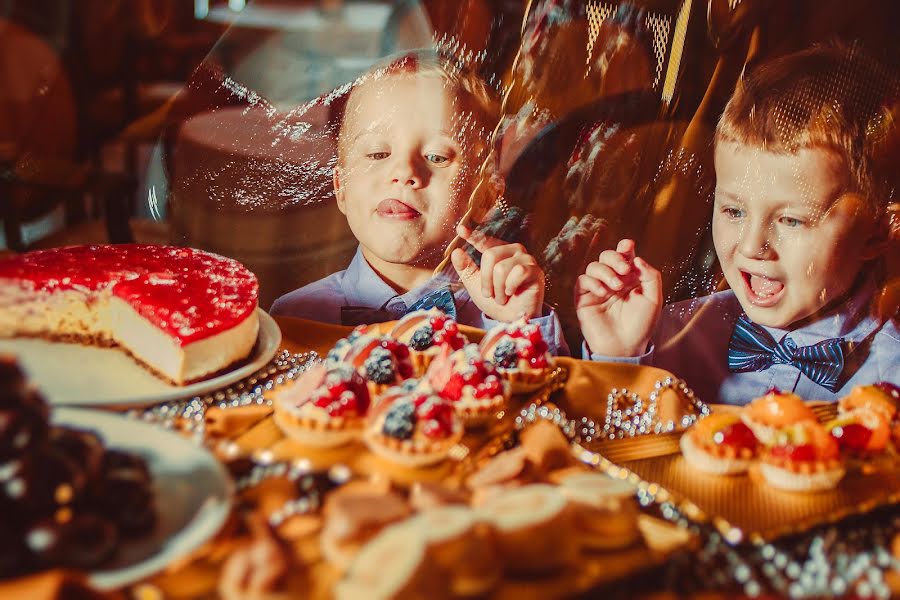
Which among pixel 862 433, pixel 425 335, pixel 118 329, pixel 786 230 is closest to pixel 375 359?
pixel 425 335

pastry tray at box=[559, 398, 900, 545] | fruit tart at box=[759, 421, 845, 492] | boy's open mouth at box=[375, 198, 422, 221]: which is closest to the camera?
pastry tray at box=[559, 398, 900, 545]

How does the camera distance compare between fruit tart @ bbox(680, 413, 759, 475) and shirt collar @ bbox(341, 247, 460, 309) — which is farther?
shirt collar @ bbox(341, 247, 460, 309)

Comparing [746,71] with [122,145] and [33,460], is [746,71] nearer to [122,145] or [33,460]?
[122,145]

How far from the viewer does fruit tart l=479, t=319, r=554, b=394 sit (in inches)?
71.6

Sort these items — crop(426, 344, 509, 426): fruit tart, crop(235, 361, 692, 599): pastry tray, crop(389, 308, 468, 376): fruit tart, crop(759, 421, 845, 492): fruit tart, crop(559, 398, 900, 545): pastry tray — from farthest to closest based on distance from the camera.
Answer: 1. crop(389, 308, 468, 376): fruit tart
2. crop(426, 344, 509, 426): fruit tart
3. crop(759, 421, 845, 492): fruit tart
4. crop(559, 398, 900, 545): pastry tray
5. crop(235, 361, 692, 599): pastry tray

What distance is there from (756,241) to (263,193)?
1.24 metres

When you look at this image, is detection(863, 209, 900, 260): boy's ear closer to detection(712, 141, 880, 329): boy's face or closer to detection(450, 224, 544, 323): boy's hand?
detection(712, 141, 880, 329): boy's face

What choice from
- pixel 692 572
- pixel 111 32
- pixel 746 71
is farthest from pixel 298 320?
pixel 746 71

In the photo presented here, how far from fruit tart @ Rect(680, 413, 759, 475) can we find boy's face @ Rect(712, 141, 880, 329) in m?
0.59

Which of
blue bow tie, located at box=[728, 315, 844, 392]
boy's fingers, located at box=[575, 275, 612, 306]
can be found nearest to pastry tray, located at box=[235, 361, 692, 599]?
boy's fingers, located at box=[575, 275, 612, 306]

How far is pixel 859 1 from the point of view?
1972 mm

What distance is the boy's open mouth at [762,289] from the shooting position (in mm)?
2098

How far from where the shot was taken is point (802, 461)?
5.00ft

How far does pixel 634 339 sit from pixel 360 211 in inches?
31.6
